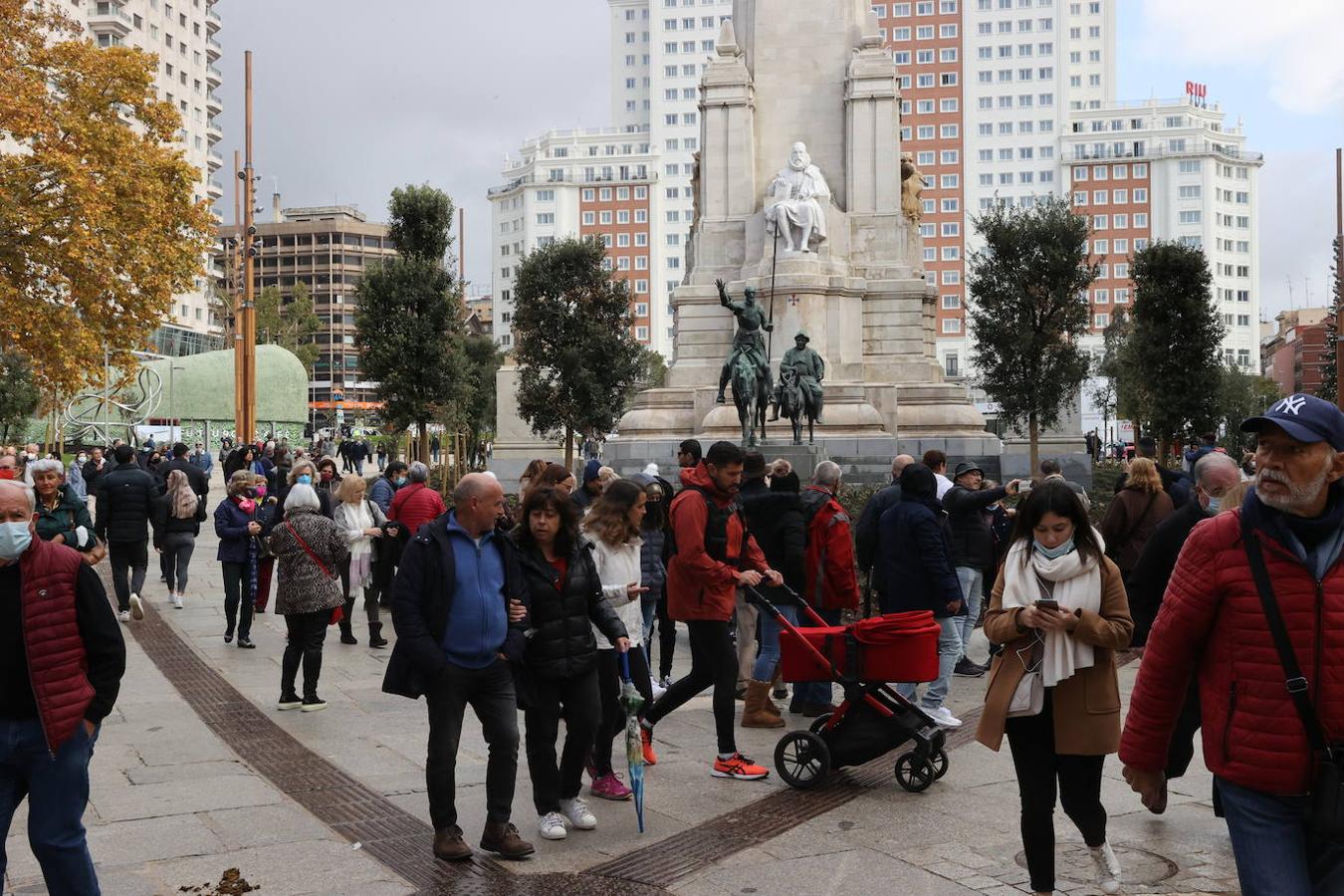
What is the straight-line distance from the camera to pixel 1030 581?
498cm

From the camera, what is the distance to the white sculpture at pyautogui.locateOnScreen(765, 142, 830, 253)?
27.5 metres

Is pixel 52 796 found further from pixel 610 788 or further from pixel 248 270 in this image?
pixel 248 270

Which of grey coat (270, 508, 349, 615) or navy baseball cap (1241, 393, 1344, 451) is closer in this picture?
navy baseball cap (1241, 393, 1344, 451)

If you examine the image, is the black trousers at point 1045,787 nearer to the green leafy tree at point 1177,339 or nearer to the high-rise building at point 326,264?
the green leafy tree at point 1177,339

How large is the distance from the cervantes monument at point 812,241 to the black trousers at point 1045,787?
70.8ft

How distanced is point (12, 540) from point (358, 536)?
7.58 meters

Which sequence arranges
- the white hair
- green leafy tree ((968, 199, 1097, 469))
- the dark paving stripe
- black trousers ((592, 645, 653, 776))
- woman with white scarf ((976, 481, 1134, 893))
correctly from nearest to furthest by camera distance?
woman with white scarf ((976, 481, 1134, 893)), the dark paving stripe, black trousers ((592, 645, 653, 776)), the white hair, green leafy tree ((968, 199, 1097, 469))

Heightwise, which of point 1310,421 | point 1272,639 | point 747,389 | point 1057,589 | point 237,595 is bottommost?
point 237,595

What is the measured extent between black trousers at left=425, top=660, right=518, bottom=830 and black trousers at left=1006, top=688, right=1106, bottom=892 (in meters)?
2.29

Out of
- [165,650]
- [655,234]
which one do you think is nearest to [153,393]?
[165,650]

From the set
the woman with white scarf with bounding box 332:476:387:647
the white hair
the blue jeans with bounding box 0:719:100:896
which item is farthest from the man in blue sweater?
the woman with white scarf with bounding box 332:476:387:647

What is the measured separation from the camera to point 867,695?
6.98 meters

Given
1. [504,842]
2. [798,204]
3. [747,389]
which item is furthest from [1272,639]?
[798,204]

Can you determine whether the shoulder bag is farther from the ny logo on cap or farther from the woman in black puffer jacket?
the woman in black puffer jacket
